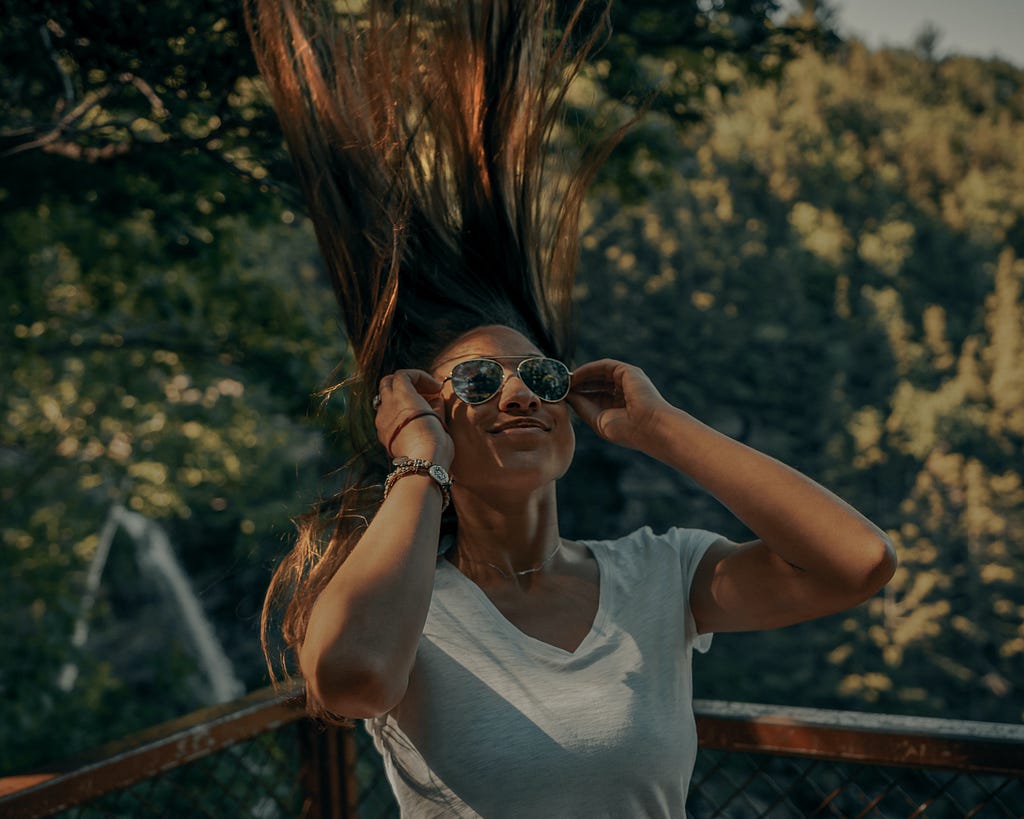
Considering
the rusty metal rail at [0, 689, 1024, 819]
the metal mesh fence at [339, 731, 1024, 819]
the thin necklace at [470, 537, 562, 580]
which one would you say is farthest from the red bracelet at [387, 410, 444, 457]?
the metal mesh fence at [339, 731, 1024, 819]

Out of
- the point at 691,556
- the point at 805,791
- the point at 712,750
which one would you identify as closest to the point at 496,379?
the point at 691,556

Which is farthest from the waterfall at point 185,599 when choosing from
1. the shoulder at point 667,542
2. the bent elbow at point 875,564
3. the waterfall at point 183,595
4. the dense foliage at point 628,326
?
the bent elbow at point 875,564

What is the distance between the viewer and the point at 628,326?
1038 inches

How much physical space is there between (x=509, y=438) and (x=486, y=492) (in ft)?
0.42

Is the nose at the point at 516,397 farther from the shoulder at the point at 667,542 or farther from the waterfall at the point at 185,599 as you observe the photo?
the waterfall at the point at 185,599

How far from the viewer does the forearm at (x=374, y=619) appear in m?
1.31

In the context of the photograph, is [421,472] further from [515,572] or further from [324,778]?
[324,778]

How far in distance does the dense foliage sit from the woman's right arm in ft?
1.11

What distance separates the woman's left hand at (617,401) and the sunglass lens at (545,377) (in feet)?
0.18

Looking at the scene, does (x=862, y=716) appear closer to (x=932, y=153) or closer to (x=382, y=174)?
(x=382, y=174)

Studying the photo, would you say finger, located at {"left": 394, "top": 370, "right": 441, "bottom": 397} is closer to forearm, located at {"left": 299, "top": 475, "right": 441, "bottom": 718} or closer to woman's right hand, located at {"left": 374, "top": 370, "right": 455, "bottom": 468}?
woman's right hand, located at {"left": 374, "top": 370, "right": 455, "bottom": 468}

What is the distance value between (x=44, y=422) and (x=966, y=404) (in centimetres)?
2771

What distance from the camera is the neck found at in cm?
178

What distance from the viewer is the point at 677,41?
12.4ft
